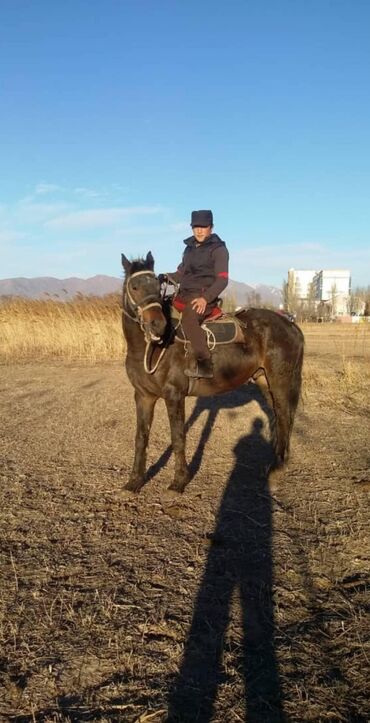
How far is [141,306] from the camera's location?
203 inches

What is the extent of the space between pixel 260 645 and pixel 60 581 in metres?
1.56

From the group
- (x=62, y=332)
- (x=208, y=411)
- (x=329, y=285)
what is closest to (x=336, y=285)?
(x=329, y=285)

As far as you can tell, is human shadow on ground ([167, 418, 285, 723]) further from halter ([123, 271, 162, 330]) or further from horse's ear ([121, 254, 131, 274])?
horse's ear ([121, 254, 131, 274])

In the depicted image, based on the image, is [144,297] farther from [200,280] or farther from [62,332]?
[62,332]

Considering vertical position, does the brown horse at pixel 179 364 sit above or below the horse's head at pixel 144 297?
below

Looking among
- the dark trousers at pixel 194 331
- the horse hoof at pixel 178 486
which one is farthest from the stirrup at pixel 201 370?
the horse hoof at pixel 178 486

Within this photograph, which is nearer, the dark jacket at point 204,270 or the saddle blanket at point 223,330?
the dark jacket at point 204,270

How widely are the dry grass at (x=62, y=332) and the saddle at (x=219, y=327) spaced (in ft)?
38.4

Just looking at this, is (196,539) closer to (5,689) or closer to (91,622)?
(91,622)

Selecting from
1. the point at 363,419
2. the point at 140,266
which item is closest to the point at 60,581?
the point at 140,266

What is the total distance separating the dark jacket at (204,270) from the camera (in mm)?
5754

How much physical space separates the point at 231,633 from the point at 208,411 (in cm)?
698

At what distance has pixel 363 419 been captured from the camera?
29.2 feet

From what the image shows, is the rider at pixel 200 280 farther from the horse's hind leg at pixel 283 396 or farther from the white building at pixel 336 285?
the white building at pixel 336 285
